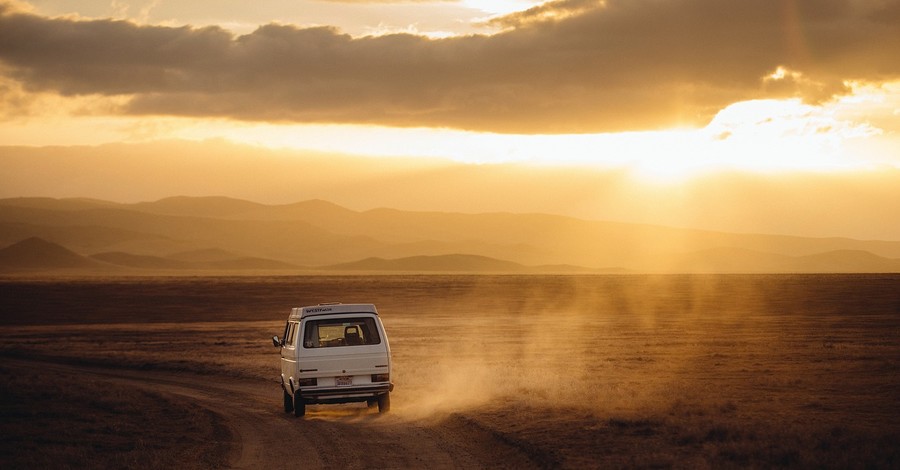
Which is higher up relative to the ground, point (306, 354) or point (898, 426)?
point (306, 354)

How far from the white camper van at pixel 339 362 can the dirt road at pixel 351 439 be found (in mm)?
532

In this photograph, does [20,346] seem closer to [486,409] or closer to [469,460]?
[486,409]

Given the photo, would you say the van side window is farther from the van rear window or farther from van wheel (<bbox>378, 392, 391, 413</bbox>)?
van wheel (<bbox>378, 392, 391, 413</bbox>)

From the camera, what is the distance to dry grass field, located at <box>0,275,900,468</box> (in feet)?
54.0

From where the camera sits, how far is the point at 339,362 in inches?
861

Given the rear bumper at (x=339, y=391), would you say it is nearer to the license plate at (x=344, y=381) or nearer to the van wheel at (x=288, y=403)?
the license plate at (x=344, y=381)

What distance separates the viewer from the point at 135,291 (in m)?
103

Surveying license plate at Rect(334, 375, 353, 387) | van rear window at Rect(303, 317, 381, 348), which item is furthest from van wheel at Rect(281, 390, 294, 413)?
license plate at Rect(334, 375, 353, 387)

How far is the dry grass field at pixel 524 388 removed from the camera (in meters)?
16.5

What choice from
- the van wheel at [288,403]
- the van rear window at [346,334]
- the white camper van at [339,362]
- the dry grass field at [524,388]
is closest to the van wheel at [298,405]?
the white camper van at [339,362]

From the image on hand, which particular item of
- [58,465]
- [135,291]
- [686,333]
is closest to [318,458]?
[58,465]

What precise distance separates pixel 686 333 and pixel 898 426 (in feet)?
104

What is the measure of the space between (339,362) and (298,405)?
1.41 meters

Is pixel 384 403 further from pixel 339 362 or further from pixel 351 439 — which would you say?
pixel 351 439
